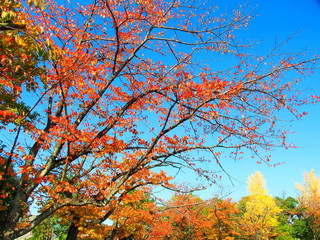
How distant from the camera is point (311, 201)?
33938 millimetres

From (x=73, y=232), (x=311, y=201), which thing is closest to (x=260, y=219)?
(x=311, y=201)

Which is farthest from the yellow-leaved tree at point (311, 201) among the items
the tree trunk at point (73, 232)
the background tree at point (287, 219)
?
the tree trunk at point (73, 232)

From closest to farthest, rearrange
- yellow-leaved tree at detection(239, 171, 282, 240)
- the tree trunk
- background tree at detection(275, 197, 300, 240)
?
the tree trunk
yellow-leaved tree at detection(239, 171, 282, 240)
background tree at detection(275, 197, 300, 240)

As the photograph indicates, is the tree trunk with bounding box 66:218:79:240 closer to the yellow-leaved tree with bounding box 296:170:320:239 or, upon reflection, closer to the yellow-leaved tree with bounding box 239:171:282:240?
the yellow-leaved tree with bounding box 239:171:282:240

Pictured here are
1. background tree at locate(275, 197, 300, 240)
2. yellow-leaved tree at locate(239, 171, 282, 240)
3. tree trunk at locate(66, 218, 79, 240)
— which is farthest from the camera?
background tree at locate(275, 197, 300, 240)

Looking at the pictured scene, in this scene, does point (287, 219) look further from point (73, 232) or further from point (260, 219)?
point (73, 232)

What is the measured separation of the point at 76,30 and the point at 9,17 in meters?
4.38

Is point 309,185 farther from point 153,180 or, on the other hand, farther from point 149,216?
point 153,180

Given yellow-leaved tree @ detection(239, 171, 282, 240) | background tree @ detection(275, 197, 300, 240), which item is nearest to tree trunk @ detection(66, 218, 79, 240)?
yellow-leaved tree @ detection(239, 171, 282, 240)

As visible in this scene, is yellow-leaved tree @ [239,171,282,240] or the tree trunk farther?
yellow-leaved tree @ [239,171,282,240]

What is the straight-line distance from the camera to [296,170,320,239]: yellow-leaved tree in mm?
31453

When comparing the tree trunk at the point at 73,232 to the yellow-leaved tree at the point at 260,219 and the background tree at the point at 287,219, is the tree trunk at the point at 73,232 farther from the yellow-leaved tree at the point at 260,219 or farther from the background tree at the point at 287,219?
the background tree at the point at 287,219

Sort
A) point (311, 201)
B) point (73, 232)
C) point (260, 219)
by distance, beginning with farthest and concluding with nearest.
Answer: point (311, 201), point (260, 219), point (73, 232)

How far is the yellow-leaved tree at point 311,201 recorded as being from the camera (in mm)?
31453
